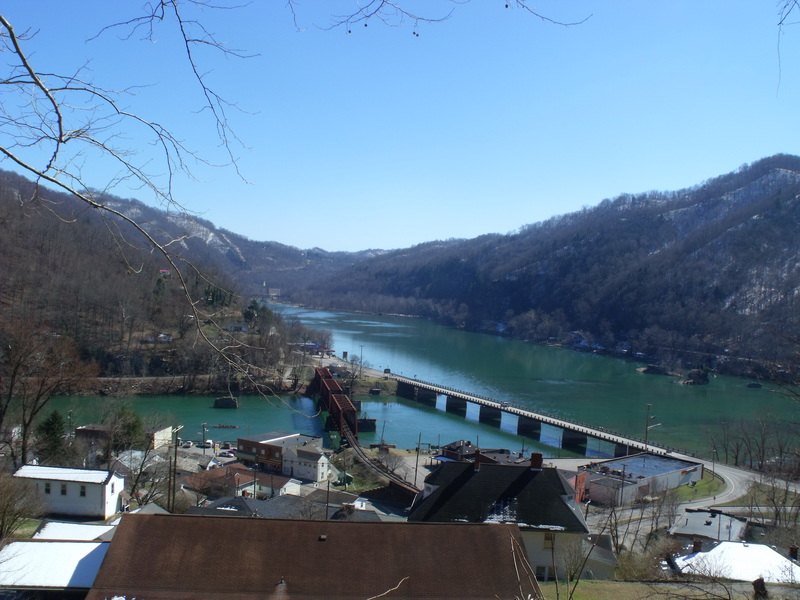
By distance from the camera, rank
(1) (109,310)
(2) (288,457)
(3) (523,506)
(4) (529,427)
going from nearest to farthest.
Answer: (3) (523,506) → (2) (288,457) → (4) (529,427) → (1) (109,310)

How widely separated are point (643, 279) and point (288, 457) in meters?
51.5

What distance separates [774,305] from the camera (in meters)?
46.0

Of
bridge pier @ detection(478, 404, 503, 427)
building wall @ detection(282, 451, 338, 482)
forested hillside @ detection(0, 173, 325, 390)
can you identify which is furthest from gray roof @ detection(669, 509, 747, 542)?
forested hillside @ detection(0, 173, 325, 390)

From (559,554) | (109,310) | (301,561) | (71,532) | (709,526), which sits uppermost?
(109,310)

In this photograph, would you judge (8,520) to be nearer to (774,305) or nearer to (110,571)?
(110,571)

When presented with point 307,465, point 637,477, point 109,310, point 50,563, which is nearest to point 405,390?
point 307,465

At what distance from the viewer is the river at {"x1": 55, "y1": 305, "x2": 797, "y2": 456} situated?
847 inches

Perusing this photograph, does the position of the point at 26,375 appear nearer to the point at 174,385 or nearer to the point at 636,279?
the point at 174,385

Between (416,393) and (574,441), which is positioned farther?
(416,393)

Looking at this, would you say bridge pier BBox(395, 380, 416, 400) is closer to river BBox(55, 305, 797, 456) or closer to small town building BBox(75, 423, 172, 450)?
river BBox(55, 305, 797, 456)

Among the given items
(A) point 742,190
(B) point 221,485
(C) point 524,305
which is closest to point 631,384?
(B) point 221,485

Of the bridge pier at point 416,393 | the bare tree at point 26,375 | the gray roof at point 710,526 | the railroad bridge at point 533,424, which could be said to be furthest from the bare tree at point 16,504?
the bridge pier at point 416,393

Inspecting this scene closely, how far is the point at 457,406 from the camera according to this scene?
26578 mm

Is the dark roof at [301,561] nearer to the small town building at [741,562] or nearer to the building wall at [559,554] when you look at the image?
the building wall at [559,554]
